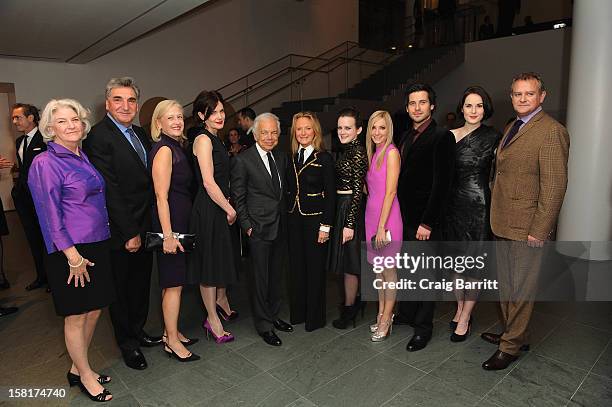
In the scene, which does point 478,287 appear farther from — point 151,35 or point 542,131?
point 151,35

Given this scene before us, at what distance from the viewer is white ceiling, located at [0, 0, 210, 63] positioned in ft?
14.9

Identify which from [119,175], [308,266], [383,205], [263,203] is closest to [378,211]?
[383,205]

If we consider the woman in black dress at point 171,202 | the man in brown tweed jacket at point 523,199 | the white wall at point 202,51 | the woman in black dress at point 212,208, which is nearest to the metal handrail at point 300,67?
the white wall at point 202,51

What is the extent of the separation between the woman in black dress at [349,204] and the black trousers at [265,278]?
1.35 feet

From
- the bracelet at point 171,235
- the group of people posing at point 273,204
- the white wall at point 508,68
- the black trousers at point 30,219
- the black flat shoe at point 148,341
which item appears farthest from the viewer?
the white wall at point 508,68

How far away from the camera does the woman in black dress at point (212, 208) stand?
8.93ft

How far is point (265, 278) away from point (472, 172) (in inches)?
63.7

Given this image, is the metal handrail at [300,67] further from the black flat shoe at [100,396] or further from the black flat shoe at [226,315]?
the black flat shoe at [100,396]

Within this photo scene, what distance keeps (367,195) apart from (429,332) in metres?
1.07

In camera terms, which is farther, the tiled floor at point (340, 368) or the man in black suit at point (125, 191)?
the man in black suit at point (125, 191)

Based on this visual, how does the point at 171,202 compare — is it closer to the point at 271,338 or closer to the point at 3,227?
the point at 271,338

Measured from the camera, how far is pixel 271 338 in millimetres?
3025

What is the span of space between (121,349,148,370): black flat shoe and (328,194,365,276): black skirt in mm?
1428

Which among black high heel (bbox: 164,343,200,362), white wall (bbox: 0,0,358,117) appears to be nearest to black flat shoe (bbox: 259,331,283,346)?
black high heel (bbox: 164,343,200,362)
